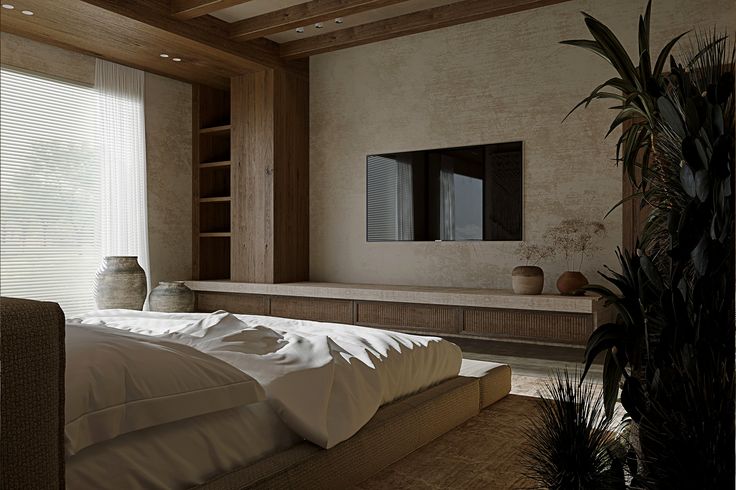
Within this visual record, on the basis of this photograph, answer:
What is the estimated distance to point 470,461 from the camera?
204 centimetres

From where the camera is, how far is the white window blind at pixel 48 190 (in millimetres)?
5184

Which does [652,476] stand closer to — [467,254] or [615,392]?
[615,392]

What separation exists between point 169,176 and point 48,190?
1365 millimetres

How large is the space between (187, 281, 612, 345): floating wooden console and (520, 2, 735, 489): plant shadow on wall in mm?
2838

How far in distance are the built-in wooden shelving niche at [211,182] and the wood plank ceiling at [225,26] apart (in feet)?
2.04

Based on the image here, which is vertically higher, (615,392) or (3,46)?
(3,46)

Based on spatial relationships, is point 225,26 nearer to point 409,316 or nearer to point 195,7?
point 195,7

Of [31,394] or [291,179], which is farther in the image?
[291,179]

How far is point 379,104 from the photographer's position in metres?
6.02

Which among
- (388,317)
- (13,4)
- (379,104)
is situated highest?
(13,4)

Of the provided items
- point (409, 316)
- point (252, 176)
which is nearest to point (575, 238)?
point (409, 316)

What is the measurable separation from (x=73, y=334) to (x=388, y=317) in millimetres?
3932

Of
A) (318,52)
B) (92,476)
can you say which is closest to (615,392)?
(92,476)

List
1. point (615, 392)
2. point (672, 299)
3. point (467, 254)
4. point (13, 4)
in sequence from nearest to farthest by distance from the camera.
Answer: point (672, 299) < point (615, 392) < point (13, 4) < point (467, 254)
